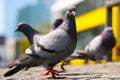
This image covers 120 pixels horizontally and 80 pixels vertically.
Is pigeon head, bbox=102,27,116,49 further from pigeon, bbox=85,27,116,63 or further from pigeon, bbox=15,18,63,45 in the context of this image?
pigeon, bbox=15,18,63,45

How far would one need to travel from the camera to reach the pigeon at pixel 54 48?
310 inches

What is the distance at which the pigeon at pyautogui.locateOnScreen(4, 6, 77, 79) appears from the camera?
786 centimetres

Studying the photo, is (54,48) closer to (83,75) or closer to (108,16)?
(83,75)

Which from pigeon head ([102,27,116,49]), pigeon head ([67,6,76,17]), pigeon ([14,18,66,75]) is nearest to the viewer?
pigeon head ([67,6,76,17])

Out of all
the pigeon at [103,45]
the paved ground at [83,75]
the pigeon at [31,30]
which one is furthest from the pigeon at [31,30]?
the pigeon at [103,45]

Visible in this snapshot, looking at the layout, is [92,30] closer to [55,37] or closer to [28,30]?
[28,30]

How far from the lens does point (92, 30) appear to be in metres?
23.7

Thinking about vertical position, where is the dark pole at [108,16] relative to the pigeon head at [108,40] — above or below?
above

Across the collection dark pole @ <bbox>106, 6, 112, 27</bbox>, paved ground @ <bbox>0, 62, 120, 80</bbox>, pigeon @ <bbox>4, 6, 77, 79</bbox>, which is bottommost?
paved ground @ <bbox>0, 62, 120, 80</bbox>

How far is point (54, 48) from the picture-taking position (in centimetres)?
785

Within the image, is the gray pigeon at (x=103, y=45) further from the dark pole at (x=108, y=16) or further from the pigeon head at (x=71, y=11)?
the pigeon head at (x=71, y=11)

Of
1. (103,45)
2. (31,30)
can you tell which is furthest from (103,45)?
(31,30)

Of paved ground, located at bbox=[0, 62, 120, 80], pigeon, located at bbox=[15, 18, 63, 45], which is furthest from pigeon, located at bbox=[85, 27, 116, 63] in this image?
pigeon, located at bbox=[15, 18, 63, 45]

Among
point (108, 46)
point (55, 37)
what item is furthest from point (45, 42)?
point (108, 46)
